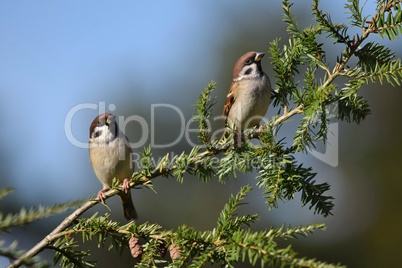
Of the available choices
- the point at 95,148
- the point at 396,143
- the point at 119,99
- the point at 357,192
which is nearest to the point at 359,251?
the point at 357,192

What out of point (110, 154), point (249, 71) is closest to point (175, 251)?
point (110, 154)

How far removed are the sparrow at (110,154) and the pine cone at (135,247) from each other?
2108mm

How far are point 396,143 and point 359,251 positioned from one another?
2.51 metres

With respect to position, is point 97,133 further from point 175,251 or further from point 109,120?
point 175,251

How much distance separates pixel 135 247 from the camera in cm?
205

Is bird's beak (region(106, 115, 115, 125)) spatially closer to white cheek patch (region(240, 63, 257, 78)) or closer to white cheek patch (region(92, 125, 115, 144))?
white cheek patch (region(92, 125, 115, 144))

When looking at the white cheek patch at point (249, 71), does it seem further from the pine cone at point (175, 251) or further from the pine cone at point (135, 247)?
the pine cone at point (175, 251)

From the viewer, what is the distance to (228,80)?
12844 millimetres

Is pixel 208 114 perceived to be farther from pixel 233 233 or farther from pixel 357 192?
pixel 357 192

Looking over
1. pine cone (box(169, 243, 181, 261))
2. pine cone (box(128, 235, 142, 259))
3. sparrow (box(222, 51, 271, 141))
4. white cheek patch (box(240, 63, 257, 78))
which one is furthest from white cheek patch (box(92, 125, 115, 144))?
pine cone (box(169, 243, 181, 261))

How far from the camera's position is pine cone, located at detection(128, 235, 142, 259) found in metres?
2.04

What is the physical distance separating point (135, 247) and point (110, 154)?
230 centimetres

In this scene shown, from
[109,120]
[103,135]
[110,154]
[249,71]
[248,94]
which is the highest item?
[249,71]

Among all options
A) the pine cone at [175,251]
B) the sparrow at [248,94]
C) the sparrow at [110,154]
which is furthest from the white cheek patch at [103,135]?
the pine cone at [175,251]
